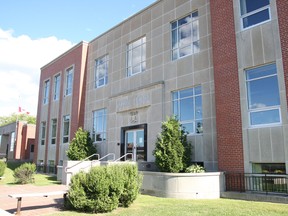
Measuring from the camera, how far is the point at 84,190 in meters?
9.20

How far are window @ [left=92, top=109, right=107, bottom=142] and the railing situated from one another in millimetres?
11469

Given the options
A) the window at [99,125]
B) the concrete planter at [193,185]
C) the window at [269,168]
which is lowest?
the concrete planter at [193,185]

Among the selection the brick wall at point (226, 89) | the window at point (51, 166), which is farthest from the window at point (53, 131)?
the brick wall at point (226, 89)

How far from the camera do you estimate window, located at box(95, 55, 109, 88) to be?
2278cm

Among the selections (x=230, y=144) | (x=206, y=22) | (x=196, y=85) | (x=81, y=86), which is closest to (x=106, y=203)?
(x=230, y=144)

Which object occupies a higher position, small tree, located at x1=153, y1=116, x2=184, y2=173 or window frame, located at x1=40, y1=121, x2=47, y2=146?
window frame, located at x1=40, y1=121, x2=47, y2=146

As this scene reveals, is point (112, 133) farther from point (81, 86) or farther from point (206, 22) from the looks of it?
point (206, 22)

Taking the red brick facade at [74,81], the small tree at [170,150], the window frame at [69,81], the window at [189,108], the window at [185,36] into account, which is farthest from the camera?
the window frame at [69,81]

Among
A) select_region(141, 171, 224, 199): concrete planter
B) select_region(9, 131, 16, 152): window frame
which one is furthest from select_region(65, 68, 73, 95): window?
select_region(9, 131, 16, 152): window frame

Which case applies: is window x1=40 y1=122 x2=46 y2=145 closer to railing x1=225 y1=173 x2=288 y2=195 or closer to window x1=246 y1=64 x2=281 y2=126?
railing x1=225 y1=173 x2=288 y2=195

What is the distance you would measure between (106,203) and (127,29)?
582 inches

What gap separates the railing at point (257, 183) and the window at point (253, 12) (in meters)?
6.58

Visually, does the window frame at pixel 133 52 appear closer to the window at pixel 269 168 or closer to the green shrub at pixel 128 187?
the window at pixel 269 168

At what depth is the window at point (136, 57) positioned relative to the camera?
63.3ft
